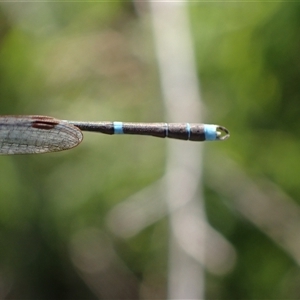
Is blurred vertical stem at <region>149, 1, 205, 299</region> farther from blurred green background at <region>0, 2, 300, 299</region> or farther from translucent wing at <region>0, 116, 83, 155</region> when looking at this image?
translucent wing at <region>0, 116, 83, 155</region>

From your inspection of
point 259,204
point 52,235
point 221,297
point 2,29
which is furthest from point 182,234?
point 2,29

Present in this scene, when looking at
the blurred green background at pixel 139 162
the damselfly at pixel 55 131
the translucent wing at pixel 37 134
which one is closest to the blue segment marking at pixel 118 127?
the damselfly at pixel 55 131

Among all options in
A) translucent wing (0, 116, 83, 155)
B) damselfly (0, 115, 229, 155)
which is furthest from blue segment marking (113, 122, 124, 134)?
translucent wing (0, 116, 83, 155)

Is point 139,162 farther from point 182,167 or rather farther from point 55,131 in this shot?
point 55,131

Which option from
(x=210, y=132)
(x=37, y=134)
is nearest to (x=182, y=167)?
(x=210, y=132)

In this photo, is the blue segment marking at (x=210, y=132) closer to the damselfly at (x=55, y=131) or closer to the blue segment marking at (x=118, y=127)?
the damselfly at (x=55, y=131)

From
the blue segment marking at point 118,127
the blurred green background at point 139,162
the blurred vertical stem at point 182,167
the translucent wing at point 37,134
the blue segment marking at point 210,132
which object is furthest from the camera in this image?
the blurred green background at point 139,162
